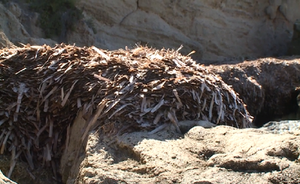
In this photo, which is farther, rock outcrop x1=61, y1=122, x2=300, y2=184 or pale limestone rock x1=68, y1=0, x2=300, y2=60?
pale limestone rock x1=68, y1=0, x2=300, y2=60

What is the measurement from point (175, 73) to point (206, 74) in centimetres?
37

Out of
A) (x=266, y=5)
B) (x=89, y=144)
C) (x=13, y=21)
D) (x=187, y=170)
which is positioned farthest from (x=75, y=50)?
(x=266, y=5)

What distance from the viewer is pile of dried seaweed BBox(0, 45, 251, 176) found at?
3510 mm

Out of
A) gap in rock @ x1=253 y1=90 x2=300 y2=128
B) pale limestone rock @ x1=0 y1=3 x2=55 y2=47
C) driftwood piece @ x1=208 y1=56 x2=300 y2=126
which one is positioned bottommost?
gap in rock @ x1=253 y1=90 x2=300 y2=128

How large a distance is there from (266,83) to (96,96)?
18.2ft

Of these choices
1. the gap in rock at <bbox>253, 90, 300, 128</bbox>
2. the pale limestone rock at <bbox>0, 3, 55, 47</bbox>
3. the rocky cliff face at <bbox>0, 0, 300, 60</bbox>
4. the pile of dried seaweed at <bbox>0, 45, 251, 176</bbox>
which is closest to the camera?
the pile of dried seaweed at <bbox>0, 45, 251, 176</bbox>

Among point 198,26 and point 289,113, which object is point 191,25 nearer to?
point 198,26

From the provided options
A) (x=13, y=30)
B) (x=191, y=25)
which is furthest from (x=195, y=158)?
(x=191, y=25)

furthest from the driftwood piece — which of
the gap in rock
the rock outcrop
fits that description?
the rock outcrop

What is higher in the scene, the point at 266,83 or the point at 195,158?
the point at 195,158

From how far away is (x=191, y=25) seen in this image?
39.7ft

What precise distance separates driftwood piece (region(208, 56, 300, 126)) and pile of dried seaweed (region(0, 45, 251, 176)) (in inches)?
148

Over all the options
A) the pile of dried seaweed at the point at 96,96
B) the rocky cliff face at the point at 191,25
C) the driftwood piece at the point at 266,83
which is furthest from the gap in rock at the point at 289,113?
the pile of dried seaweed at the point at 96,96

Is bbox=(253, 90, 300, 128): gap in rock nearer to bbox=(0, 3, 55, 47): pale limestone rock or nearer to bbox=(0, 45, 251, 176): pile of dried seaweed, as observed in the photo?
bbox=(0, 3, 55, 47): pale limestone rock
